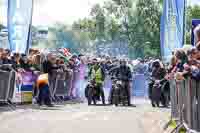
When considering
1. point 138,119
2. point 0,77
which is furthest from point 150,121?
point 0,77

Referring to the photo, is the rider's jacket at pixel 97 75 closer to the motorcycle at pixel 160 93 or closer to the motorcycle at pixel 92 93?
the motorcycle at pixel 92 93

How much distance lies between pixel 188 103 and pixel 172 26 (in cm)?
1240

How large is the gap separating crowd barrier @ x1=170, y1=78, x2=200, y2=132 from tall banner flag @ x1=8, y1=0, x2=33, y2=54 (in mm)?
11947

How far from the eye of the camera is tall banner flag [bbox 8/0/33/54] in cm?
2588

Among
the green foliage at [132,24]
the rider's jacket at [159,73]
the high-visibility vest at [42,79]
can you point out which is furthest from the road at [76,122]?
the green foliage at [132,24]

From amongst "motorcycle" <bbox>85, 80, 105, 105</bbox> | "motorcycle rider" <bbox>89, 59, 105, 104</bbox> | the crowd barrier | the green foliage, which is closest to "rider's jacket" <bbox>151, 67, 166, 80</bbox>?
"motorcycle rider" <bbox>89, 59, 105, 104</bbox>

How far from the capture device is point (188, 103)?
1209cm

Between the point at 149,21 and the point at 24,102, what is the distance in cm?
5419

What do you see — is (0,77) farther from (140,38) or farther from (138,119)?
(140,38)

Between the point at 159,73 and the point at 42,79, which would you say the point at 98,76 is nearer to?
the point at 159,73

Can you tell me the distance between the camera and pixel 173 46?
80.1ft

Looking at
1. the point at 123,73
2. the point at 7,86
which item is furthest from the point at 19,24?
the point at 7,86

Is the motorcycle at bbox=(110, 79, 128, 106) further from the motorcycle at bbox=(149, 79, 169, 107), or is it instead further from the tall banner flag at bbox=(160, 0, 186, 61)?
the tall banner flag at bbox=(160, 0, 186, 61)

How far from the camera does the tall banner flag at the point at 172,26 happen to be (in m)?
22.9
